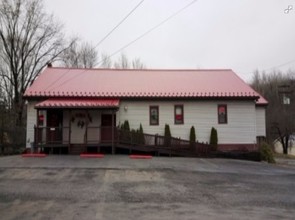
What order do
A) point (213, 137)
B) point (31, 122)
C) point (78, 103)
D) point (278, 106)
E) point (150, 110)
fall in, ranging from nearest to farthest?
point (78, 103) < point (31, 122) < point (213, 137) < point (150, 110) < point (278, 106)

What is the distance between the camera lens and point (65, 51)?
3834 cm

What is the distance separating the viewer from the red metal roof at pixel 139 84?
22.7m

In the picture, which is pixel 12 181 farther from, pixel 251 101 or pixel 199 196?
pixel 251 101

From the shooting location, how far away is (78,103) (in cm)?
2098

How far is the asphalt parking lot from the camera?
7.56m

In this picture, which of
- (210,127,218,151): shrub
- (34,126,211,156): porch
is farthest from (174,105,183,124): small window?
(210,127,218,151): shrub

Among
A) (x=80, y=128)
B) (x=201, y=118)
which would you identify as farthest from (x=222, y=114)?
(x=80, y=128)

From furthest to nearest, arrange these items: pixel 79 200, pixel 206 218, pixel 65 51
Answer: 1. pixel 65 51
2. pixel 79 200
3. pixel 206 218

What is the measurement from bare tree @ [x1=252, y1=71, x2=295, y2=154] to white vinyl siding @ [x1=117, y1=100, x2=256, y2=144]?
20.6 meters

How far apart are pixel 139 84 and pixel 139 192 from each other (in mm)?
15064

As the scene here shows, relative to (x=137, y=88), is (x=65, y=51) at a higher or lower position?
higher

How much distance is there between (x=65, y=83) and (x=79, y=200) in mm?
16480

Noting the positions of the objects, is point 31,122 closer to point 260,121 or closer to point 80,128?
point 80,128

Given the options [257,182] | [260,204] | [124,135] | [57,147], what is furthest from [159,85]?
[260,204]
